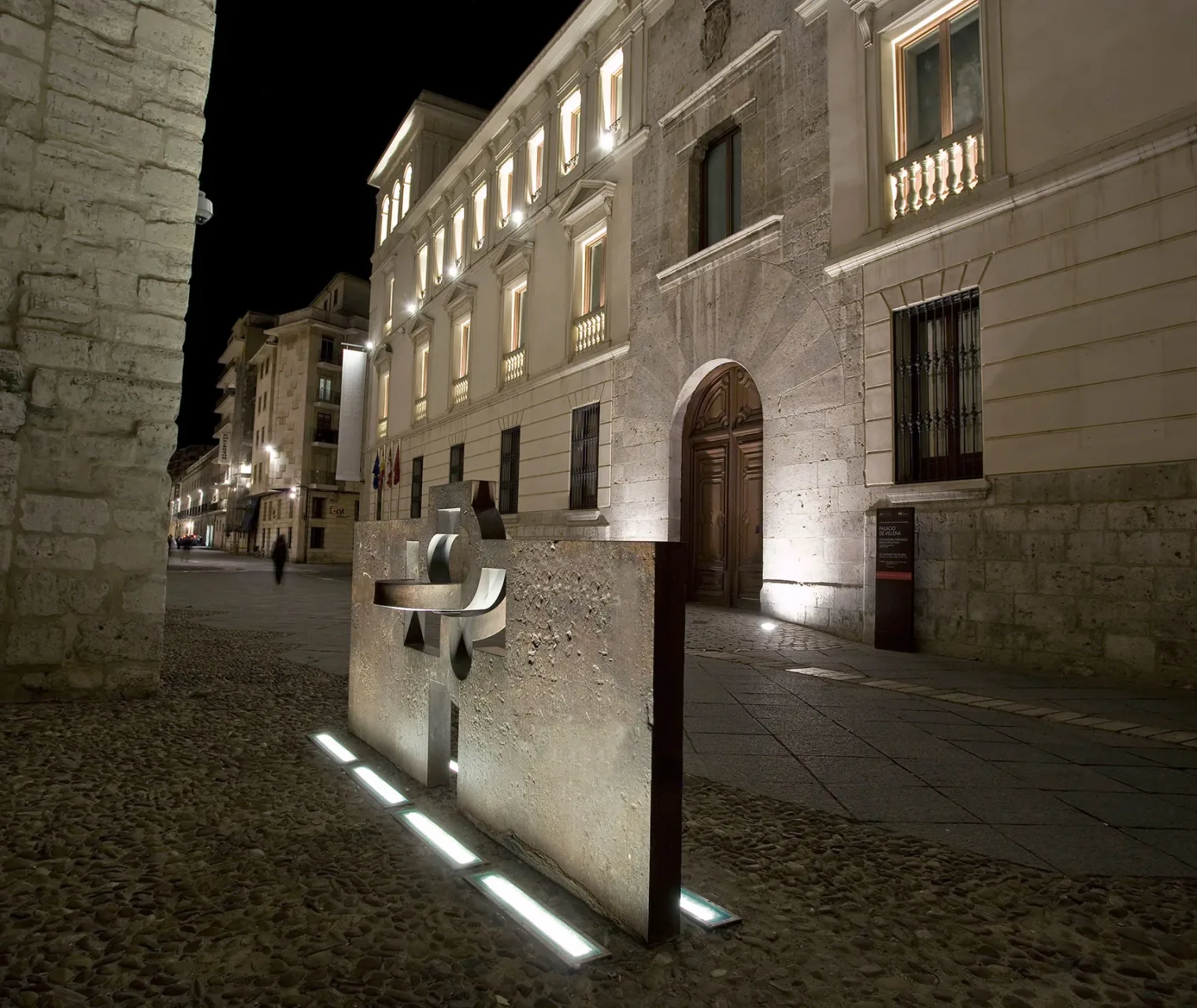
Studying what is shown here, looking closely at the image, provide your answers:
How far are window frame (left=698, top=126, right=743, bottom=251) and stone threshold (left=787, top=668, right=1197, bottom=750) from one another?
759 centimetres

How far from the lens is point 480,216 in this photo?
64.1 ft

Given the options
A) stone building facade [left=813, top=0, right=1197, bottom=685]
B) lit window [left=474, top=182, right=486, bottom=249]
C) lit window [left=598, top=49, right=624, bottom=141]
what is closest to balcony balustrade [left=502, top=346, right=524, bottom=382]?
lit window [left=474, top=182, right=486, bottom=249]

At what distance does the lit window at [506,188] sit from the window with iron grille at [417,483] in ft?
24.3

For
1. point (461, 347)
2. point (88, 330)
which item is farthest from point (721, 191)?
point (461, 347)

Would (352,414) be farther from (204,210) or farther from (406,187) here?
(204,210)

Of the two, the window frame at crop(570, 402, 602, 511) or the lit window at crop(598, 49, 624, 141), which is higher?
the lit window at crop(598, 49, 624, 141)

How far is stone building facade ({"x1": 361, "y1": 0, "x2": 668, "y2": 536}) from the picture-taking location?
13875 mm

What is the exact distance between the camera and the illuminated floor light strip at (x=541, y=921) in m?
1.77

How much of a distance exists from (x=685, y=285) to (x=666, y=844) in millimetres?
11171

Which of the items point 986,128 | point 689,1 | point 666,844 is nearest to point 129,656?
point 666,844

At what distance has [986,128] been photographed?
308 inches

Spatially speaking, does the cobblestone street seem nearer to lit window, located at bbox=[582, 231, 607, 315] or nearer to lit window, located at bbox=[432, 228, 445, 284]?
lit window, located at bbox=[582, 231, 607, 315]

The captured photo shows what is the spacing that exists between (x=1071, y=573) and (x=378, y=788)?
661 centimetres

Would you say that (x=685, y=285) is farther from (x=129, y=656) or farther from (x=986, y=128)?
(x=129, y=656)
